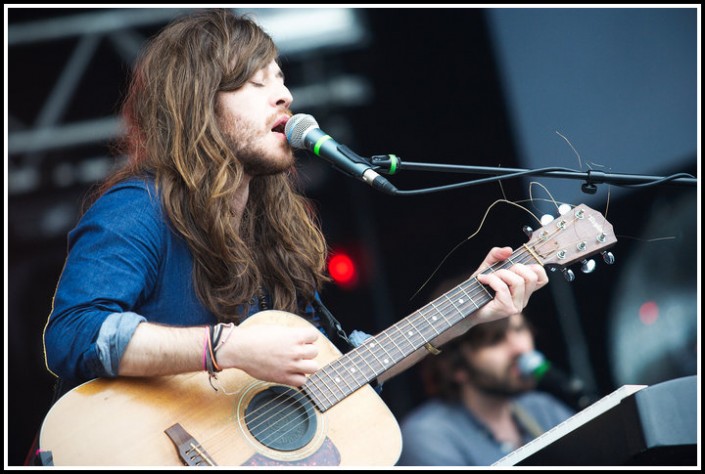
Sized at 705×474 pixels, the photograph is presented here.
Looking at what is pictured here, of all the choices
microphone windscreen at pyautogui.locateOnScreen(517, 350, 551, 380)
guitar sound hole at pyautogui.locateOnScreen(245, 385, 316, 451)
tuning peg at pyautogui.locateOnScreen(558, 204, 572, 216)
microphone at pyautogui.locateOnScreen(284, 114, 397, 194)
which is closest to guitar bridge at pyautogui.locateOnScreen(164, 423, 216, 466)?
guitar sound hole at pyautogui.locateOnScreen(245, 385, 316, 451)

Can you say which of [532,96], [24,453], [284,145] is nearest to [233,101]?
[284,145]

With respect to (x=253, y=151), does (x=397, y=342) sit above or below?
below

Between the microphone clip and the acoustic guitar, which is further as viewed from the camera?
the microphone clip

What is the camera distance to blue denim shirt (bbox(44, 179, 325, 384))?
182 centimetres

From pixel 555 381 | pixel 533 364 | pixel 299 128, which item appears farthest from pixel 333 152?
pixel 555 381

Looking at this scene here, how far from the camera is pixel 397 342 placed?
2.13 m

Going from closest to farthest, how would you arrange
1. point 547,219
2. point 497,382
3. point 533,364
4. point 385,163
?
point 385,163 → point 547,219 → point 497,382 → point 533,364

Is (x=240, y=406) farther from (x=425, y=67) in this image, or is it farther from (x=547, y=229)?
(x=425, y=67)

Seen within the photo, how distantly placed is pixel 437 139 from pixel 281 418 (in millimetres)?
1761

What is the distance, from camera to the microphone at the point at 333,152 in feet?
5.97

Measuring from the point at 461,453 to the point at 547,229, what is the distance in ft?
2.45

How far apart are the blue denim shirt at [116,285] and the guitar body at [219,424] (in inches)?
3.7

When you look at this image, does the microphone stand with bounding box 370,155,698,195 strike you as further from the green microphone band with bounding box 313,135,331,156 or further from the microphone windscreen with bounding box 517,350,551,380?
the microphone windscreen with bounding box 517,350,551,380

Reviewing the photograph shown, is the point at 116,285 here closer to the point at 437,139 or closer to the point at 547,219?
the point at 547,219
